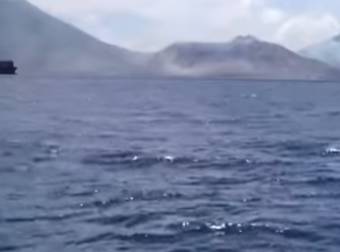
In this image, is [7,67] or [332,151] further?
[7,67]

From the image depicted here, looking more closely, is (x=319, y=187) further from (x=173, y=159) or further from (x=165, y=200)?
(x=173, y=159)

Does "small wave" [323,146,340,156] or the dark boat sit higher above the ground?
the dark boat

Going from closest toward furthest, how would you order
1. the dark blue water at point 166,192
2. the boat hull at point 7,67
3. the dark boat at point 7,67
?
the dark blue water at point 166,192
the dark boat at point 7,67
the boat hull at point 7,67

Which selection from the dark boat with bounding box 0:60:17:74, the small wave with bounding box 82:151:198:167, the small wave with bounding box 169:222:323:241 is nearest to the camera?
the small wave with bounding box 169:222:323:241

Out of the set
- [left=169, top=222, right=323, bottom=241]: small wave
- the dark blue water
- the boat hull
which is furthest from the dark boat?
[left=169, top=222, right=323, bottom=241]: small wave

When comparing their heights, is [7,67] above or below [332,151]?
above

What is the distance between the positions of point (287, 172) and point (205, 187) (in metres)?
5.46

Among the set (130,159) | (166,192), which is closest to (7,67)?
(130,159)

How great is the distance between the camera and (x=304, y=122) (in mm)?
63656

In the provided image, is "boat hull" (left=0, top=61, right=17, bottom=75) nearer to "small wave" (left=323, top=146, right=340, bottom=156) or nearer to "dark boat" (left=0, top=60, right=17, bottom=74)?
"dark boat" (left=0, top=60, right=17, bottom=74)

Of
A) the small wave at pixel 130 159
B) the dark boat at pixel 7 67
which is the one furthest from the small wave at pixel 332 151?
the dark boat at pixel 7 67

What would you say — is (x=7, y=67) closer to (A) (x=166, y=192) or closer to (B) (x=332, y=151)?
(B) (x=332, y=151)

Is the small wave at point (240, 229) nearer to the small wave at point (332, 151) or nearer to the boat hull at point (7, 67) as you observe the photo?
the small wave at point (332, 151)

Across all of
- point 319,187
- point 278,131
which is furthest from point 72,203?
point 278,131
